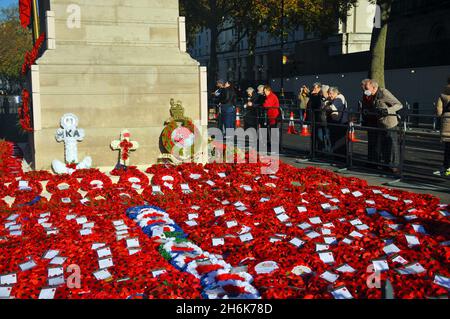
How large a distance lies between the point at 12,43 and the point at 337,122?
63.9 metres

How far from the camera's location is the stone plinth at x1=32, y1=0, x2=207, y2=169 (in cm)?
1145

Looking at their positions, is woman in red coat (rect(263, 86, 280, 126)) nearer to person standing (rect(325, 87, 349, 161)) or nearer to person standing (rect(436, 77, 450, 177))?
person standing (rect(325, 87, 349, 161))

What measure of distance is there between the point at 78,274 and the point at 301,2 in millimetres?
40750

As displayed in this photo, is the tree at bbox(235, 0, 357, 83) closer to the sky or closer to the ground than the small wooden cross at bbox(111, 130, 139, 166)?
closer to the sky

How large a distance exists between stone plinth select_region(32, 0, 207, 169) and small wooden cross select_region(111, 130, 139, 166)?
0.54 ft

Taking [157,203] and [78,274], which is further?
[157,203]

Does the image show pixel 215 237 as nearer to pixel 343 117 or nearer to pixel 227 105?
pixel 343 117

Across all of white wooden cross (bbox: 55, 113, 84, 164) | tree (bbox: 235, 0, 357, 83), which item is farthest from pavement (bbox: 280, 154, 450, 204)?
tree (bbox: 235, 0, 357, 83)

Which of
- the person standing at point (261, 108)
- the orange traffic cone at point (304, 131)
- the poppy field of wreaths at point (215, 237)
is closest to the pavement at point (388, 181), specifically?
the poppy field of wreaths at point (215, 237)

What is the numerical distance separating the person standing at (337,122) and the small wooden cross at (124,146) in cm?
515

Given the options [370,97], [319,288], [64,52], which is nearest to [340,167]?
[370,97]

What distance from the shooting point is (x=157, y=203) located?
31.0ft

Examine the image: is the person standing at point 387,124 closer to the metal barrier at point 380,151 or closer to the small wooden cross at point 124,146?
the metal barrier at point 380,151

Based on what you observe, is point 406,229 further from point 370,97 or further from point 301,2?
point 301,2
